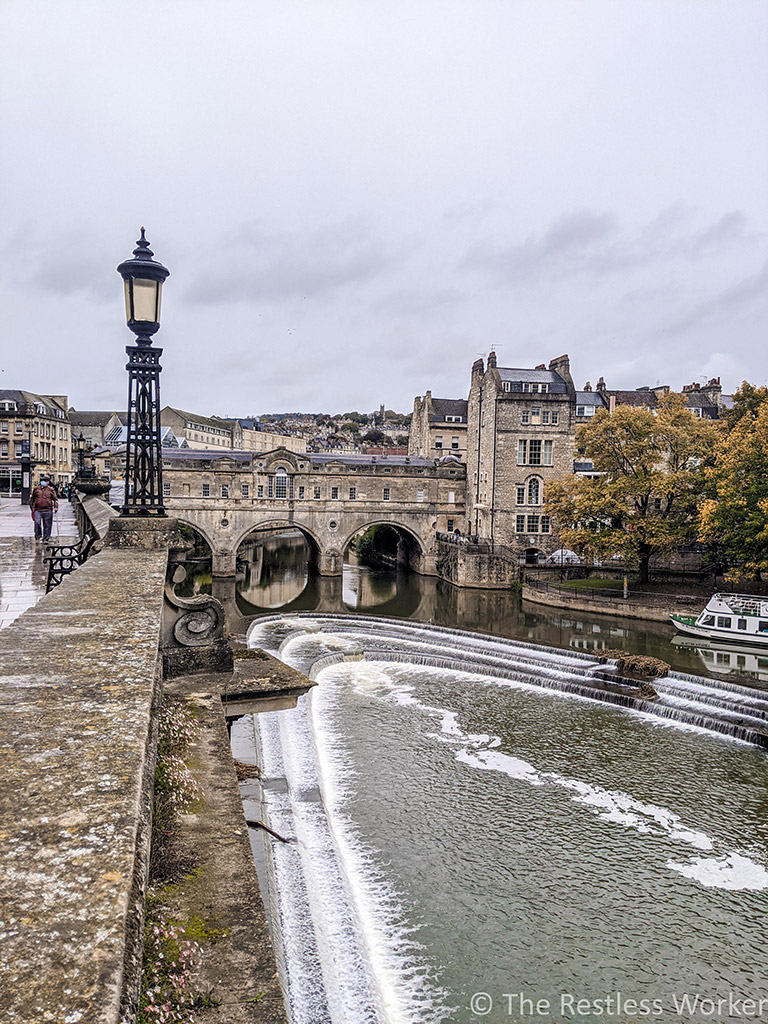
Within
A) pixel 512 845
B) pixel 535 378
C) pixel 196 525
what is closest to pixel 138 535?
pixel 512 845

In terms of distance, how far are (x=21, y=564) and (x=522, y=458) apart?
41.5 metres

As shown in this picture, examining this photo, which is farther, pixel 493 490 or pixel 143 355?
pixel 493 490

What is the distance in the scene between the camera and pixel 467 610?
41625 mm

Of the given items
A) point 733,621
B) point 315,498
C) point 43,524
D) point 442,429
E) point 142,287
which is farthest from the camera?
point 442,429

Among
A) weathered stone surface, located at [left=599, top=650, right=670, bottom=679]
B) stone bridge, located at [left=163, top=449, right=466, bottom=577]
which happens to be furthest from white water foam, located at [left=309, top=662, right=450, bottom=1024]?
stone bridge, located at [left=163, top=449, right=466, bottom=577]

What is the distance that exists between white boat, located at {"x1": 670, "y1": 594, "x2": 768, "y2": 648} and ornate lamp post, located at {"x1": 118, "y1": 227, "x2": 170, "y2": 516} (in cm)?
2867

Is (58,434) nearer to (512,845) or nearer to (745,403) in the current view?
(745,403)

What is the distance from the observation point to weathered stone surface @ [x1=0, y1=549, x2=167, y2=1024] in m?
1.85

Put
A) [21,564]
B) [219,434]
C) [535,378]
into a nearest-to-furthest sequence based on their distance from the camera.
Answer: [21,564] → [535,378] → [219,434]

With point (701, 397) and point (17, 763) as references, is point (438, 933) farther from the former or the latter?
point (701, 397)

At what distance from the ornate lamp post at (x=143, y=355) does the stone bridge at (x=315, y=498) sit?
4128 cm

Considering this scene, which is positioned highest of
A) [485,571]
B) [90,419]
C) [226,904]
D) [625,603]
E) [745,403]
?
[90,419]

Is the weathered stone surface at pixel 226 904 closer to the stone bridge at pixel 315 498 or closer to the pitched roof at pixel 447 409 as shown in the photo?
the stone bridge at pixel 315 498

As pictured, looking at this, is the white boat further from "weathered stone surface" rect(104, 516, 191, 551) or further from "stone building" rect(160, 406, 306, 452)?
"stone building" rect(160, 406, 306, 452)
